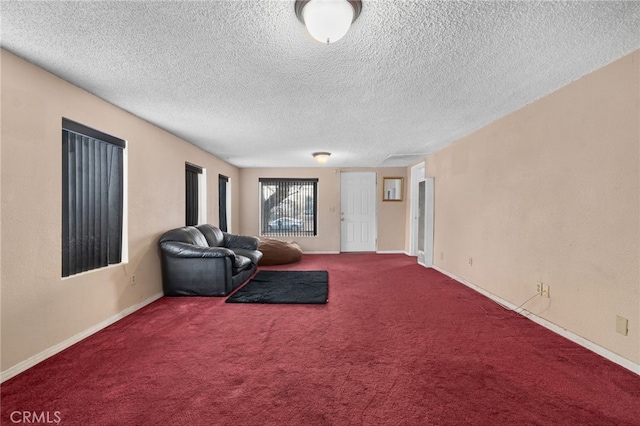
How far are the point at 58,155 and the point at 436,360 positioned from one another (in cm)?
338

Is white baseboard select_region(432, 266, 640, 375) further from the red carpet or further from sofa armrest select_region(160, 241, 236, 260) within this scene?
sofa armrest select_region(160, 241, 236, 260)

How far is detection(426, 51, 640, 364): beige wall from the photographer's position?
190 centimetres

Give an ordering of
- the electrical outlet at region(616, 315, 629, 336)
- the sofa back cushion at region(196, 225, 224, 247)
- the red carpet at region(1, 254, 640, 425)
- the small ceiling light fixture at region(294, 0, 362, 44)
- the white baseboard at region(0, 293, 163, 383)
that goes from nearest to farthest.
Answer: the small ceiling light fixture at region(294, 0, 362, 44)
the red carpet at region(1, 254, 640, 425)
the white baseboard at region(0, 293, 163, 383)
the electrical outlet at region(616, 315, 629, 336)
the sofa back cushion at region(196, 225, 224, 247)

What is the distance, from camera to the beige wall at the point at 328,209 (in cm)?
702

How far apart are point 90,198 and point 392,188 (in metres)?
6.17

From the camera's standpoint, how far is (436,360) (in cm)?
197

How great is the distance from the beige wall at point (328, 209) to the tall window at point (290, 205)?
153 millimetres

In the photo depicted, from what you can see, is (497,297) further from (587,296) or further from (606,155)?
(606,155)

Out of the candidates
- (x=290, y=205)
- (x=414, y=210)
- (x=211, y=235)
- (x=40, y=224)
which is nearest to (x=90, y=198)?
(x=40, y=224)

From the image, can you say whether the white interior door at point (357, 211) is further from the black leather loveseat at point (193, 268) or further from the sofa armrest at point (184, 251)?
the sofa armrest at point (184, 251)

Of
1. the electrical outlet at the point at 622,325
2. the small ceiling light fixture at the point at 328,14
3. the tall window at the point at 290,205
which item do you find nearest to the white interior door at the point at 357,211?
the tall window at the point at 290,205

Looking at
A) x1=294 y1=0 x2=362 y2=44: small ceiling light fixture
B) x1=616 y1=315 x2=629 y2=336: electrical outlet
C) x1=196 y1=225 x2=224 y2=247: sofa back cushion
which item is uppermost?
x1=294 y1=0 x2=362 y2=44: small ceiling light fixture

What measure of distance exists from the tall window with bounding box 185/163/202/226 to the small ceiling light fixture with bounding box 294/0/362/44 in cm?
363

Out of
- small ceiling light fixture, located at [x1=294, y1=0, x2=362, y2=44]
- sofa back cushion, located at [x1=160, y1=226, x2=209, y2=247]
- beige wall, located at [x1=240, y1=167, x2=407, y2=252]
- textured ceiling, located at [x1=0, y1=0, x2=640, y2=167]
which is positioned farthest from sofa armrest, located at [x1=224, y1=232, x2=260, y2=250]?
small ceiling light fixture, located at [x1=294, y1=0, x2=362, y2=44]
